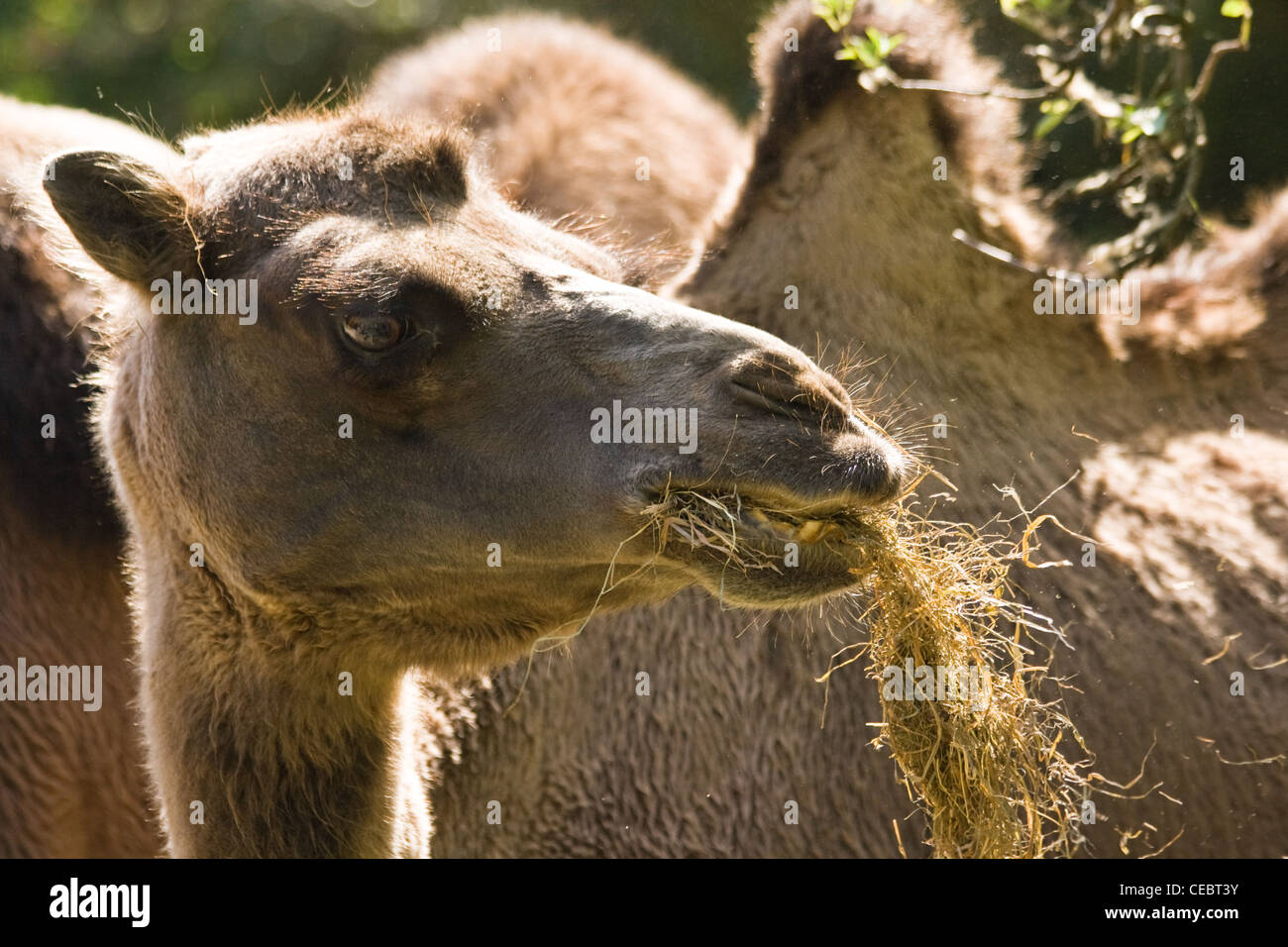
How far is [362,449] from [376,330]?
10.4 inches

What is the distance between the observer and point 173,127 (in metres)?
11.9

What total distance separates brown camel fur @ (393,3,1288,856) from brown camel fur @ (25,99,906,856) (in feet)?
1.89

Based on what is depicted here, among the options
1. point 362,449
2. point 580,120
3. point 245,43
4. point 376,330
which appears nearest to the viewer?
point 376,330

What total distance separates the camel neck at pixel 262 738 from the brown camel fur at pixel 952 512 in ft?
1.67

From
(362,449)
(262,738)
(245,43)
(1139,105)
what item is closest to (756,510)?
(362,449)

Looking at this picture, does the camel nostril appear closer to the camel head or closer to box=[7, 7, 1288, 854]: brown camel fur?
the camel head

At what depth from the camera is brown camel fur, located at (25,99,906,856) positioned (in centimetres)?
284

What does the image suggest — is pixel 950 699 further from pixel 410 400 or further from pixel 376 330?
pixel 376 330

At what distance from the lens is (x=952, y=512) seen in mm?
4012

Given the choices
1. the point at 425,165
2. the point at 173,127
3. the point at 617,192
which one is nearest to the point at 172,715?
the point at 425,165

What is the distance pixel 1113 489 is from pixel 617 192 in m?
2.39

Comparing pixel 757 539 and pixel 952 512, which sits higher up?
pixel 952 512

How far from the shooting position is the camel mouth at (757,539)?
2.67 meters

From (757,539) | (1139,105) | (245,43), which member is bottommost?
(757,539)
